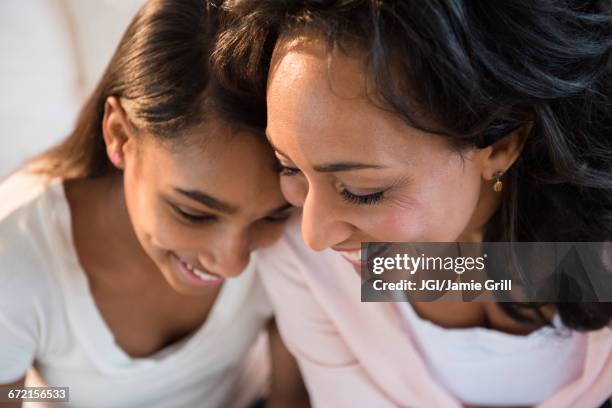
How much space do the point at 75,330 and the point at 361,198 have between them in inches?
19.4

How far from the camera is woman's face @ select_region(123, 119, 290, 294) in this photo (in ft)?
2.47

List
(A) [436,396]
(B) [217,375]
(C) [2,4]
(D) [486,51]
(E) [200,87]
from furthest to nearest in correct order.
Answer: (C) [2,4] < (B) [217,375] < (A) [436,396] < (E) [200,87] < (D) [486,51]

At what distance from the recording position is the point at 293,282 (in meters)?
0.97

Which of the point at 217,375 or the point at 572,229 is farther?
the point at 217,375

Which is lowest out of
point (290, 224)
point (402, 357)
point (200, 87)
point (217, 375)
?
point (217, 375)

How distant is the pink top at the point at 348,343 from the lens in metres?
0.85

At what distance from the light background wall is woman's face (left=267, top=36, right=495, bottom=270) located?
686 millimetres

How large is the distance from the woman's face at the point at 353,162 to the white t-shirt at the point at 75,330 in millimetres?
355

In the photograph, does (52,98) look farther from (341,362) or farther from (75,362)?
(341,362)

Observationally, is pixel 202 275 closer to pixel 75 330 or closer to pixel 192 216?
pixel 192 216

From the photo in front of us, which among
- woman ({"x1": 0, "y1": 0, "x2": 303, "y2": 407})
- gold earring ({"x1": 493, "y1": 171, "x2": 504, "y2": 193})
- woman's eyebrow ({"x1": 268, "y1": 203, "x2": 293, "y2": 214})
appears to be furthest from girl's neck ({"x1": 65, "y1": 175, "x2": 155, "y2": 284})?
gold earring ({"x1": 493, "y1": 171, "x2": 504, "y2": 193})

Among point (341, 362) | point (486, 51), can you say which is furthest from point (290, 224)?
point (486, 51)

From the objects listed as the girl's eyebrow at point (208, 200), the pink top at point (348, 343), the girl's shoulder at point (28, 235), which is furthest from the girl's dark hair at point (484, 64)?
the girl's shoulder at point (28, 235)

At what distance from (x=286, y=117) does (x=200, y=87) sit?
0.15m
